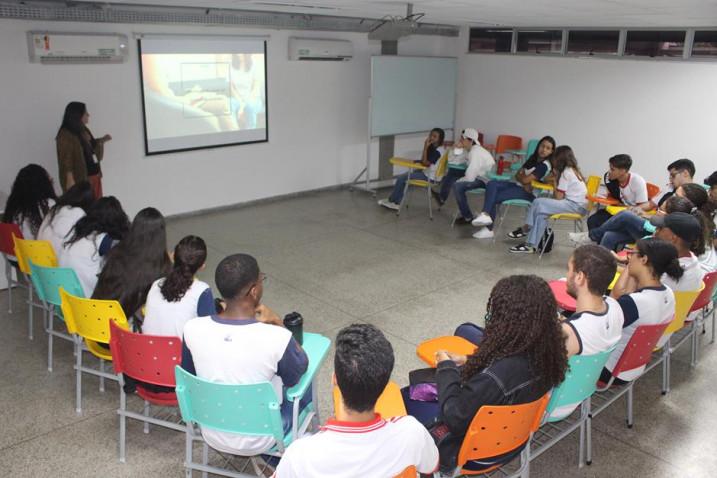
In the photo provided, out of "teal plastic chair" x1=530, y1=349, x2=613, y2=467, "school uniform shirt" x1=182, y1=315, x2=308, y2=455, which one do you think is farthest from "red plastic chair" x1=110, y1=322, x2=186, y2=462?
"teal plastic chair" x1=530, y1=349, x2=613, y2=467

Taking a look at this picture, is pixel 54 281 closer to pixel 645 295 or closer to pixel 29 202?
pixel 29 202

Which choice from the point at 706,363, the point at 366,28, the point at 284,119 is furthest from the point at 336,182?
the point at 706,363

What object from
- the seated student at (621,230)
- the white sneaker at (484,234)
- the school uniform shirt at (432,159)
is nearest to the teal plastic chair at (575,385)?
the seated student at (621,230)

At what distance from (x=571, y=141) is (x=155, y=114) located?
568 cm

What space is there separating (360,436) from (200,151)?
6269 mm

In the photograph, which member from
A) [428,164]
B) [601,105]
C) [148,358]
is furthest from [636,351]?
[601,105]

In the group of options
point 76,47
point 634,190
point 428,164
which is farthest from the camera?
point 428,164

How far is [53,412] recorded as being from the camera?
340 cm

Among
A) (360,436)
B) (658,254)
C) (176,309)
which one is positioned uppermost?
(658,254)

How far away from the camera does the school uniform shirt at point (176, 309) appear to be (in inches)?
111

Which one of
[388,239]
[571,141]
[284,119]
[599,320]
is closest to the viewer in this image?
[599,320]

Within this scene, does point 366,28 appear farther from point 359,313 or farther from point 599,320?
point 599,320

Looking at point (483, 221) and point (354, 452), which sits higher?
point (354, 452)

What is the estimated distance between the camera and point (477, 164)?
7227 mm
